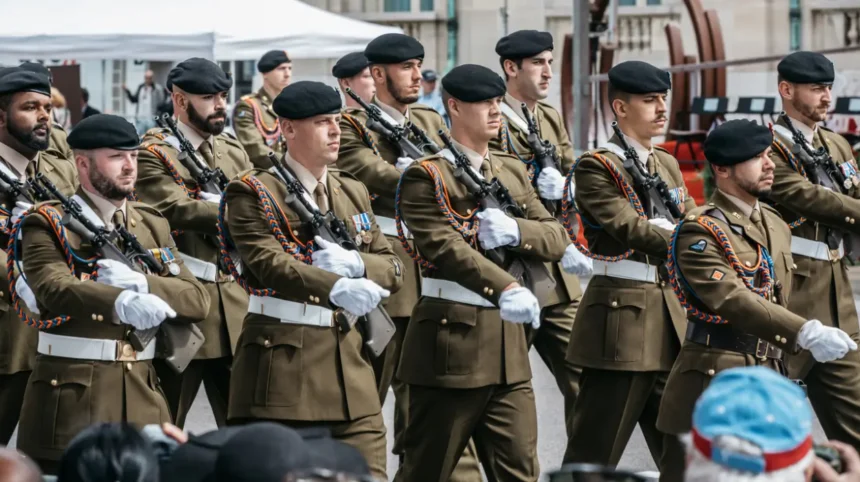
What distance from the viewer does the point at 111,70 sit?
26047mm

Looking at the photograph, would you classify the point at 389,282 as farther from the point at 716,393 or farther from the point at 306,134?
the point at 716,393

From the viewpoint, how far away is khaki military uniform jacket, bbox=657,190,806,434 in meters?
5.72

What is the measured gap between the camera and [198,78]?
769 centimetres

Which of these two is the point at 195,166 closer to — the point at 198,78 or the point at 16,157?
the point at 198,78

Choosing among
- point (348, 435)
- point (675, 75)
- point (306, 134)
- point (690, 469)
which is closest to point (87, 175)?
point (306, 134)

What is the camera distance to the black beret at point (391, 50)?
27.2 ft

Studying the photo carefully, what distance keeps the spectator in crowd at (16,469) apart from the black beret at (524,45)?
5.37 metres

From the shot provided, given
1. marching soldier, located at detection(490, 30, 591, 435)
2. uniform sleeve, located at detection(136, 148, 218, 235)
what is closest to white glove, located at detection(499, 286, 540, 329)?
marching soldier, located at detection(490, 30, 591, 435)

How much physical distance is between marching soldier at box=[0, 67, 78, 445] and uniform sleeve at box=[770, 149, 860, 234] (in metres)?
3.07

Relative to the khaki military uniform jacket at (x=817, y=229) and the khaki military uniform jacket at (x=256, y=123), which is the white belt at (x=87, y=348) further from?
the khaki military uniform jacket at (x=256, y=123)

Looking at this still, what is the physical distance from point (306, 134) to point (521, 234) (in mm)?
897

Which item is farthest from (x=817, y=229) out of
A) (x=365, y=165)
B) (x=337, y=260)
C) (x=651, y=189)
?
(x=337, y=260)

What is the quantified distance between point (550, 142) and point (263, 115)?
11.7ft

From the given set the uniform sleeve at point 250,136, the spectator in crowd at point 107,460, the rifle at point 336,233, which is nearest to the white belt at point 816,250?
the rifle at point 336,233
